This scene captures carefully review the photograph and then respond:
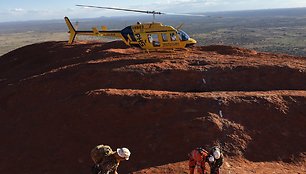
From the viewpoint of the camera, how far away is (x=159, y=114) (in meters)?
15.3

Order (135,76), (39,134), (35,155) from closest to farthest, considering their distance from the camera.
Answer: (35,155)
(39,134)
(135,76)

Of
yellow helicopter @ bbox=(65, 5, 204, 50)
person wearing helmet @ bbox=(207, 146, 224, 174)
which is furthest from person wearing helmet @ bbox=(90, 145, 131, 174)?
yellow helicopter @ bbox=(65, 5, 204, 50)

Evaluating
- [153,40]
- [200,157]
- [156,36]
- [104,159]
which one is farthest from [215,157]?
[153,40]

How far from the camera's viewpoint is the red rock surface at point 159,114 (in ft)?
44.9

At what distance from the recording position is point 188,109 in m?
15.2

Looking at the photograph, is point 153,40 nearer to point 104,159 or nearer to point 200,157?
point 200,157

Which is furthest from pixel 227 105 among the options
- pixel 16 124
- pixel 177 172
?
pixel 16 124

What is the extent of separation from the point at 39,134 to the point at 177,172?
6952 millimetres

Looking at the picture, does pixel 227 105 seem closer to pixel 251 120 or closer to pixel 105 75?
pixel 251 120

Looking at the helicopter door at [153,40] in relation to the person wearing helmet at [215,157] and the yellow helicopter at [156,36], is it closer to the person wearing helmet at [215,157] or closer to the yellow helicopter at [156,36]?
the yellow helicopter at [156,36]

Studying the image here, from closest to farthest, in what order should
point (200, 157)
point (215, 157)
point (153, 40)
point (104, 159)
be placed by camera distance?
point (104, 159) → point (215, 157) → point (200, 157) → point (153, 40)

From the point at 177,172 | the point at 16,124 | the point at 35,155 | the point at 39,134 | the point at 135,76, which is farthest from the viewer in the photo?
the point at 135,76

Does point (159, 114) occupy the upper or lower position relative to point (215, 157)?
lower

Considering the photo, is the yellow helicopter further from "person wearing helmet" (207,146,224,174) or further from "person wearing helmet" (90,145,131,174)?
"person wearing helmet" (90,145,131,174)
